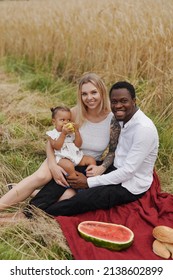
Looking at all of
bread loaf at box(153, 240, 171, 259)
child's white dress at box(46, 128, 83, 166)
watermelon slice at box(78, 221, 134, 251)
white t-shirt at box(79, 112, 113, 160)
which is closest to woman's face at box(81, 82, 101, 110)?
white t-shirt at box(79, 112, 113, 160)

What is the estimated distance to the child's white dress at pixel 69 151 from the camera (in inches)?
144

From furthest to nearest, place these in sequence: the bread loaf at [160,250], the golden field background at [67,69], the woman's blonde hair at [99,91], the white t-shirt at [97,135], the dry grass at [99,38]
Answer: the dry grass at [99,38] → the golden field background at [67,69] → the white t-shirt at [97,135] → the woman's blonde hair at [99,91] → the bread loaf at [160,250]

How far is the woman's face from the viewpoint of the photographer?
143 inches

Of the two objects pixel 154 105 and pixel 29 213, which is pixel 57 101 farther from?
pixel 29 213

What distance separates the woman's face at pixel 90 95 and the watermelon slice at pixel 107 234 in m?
0.91

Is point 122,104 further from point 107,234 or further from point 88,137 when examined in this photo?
point 107,234

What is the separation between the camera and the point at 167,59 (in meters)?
4.97

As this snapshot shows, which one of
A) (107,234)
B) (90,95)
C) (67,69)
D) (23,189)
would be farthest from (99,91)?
(67,69)

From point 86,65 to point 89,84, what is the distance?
267cm

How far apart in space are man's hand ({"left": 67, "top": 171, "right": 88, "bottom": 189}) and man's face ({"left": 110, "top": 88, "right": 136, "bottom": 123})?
51 centimetres

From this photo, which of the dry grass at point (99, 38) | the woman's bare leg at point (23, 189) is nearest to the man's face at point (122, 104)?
the woman's bare leg at point (23, 189)

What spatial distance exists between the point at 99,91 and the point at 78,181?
2.28ft

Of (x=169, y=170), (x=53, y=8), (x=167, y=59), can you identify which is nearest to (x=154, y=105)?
(x=167, y=59)

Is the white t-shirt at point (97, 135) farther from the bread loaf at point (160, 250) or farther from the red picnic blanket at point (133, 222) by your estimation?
the bread loaf at point (160, 250)
